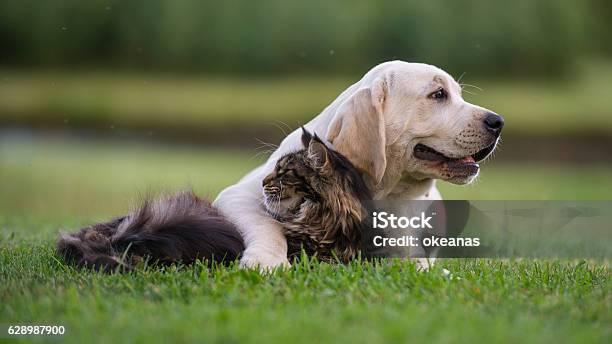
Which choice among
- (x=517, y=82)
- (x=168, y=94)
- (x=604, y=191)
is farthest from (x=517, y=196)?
(x=168, y=94)

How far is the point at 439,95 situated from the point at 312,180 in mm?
886

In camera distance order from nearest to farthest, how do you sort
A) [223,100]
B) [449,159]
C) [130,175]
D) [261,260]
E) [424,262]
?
[261,260], [424,262], [449,159], [130,175], [223,100]

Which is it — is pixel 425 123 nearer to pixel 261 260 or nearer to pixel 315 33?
pixel 261 260

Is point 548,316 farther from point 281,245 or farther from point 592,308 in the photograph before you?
point 281,245

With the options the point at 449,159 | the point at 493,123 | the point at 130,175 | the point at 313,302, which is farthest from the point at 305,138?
the point at 130,175

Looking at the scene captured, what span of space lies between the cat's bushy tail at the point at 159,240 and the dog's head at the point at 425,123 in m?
0.82

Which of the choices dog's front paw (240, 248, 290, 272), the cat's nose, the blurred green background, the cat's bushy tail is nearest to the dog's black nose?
the cat's nose

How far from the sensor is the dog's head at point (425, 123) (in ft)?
13.1

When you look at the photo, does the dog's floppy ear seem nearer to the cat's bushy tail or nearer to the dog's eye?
the dog's eye

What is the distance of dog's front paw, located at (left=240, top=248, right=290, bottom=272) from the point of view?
3.47 metres

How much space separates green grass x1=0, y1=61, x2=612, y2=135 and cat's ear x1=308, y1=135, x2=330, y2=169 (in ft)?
47.9

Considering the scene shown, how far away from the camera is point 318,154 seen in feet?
12.1

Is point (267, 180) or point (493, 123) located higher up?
point (493, 123)

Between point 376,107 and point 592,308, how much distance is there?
143cm
